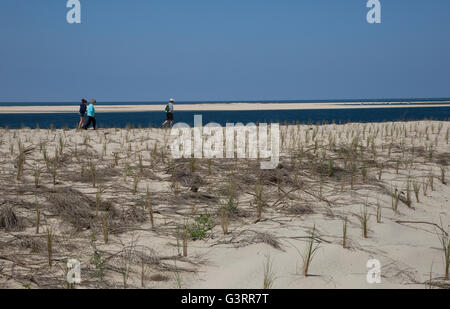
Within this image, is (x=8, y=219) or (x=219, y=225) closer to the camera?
(x=8, y=219)

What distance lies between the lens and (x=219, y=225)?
418 centimetres

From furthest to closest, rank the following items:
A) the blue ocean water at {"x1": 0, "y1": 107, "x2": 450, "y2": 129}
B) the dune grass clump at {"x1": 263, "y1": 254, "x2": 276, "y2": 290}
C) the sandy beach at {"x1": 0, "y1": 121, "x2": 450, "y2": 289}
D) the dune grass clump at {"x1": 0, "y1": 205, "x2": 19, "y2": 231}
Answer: the blue ocean water at {"x1": 0, "y1": 107, "x2": 450, "y2": 129}, the dune grass clump at {"x1": 0, "y1": 205, "x2": 19, "y2": 231}, the sandy beach at {"x1": 0, "y1": 121, "x2": 450, "y2": 289}, the dune grass clump at {"x1": 263, "y1": 254, "x2": 276, "y2": 290}

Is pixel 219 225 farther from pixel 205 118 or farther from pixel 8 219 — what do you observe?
pixel 205 118

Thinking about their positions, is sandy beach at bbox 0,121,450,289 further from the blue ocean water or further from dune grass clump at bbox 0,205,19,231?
the blue ocean water

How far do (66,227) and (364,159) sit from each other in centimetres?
604

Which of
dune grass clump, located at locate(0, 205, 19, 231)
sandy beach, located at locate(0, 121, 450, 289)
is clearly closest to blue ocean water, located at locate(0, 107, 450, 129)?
sandy beach, located at locate(0, 121, 450, 289)

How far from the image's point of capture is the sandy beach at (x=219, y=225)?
3.08m

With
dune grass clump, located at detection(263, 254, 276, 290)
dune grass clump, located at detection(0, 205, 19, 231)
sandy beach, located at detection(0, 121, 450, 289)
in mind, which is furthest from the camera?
dune grass clump, located at detection(0, 205, 19, 231)

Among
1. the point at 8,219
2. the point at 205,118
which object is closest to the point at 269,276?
the point at 8,219

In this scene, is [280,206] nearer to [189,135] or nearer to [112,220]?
[112,220]

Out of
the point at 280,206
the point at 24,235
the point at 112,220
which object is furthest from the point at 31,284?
the point at 280,206

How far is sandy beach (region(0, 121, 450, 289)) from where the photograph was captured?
3.08m

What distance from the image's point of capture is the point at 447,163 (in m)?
7.52
